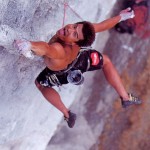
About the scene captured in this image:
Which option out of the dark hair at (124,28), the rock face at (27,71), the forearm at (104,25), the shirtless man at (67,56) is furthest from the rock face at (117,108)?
the forearm at (104,25)

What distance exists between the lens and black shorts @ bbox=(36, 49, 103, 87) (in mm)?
3830

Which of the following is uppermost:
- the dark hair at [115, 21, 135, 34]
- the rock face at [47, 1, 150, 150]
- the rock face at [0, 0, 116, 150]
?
the rock face at [0, 0, 116, 150]

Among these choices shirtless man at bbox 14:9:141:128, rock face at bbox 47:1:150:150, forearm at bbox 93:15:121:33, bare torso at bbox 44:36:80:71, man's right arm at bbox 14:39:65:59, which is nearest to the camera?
man's right arm at bbox 14:39:65:59

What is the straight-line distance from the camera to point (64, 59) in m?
3.44

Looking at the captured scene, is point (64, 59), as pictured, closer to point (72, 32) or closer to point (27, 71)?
point (72, 32)

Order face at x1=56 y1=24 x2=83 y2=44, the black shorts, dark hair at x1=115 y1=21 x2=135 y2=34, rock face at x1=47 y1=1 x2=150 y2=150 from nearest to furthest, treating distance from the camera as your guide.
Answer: face at x1=56 y1=24 x2=83 y2=44
the black shorts
rock face at x1=47 y1=1 x2=150 y2=150
dark hair at x1=115 y1=21 x2=135 y2=34

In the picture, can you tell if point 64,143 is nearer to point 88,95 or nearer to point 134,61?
point 88,95

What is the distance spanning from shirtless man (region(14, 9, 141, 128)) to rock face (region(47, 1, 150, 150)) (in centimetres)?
223

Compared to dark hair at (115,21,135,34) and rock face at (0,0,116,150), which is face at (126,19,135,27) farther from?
rock face at (0,0,116,150)

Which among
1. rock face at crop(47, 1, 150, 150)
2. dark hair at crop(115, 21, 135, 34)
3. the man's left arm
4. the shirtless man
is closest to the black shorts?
the shirtless man

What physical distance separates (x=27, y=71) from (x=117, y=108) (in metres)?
2.75

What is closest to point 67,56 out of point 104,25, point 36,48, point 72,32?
point 72,32

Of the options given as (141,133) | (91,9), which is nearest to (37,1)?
(91,9)

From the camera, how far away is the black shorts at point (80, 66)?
3.83 metres
